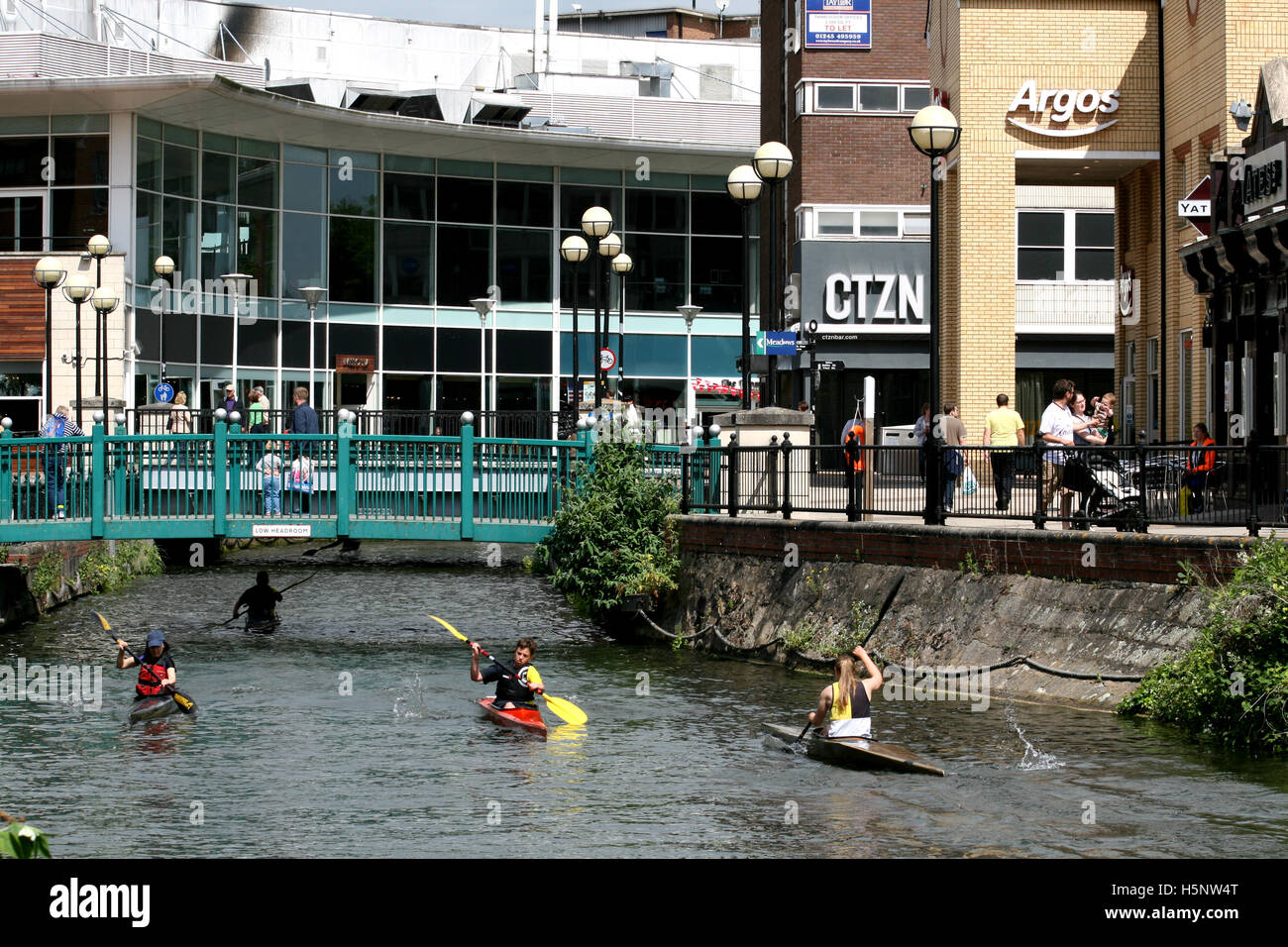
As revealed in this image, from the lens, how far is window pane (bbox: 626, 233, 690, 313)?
5241 centimetres

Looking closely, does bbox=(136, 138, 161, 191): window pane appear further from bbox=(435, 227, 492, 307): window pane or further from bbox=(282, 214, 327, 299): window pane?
bbox=(435, 227, 492, 307): window pane

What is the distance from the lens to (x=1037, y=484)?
1750 centimetres

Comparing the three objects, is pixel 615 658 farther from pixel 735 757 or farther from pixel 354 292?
pixel 354 292

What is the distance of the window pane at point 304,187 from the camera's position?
155 feet

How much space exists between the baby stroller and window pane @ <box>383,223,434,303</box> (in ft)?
113

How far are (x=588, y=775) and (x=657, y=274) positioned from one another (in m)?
38.8

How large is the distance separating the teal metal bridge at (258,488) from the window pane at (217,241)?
67.3 feet

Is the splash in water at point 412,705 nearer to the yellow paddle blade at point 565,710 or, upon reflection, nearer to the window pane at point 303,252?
the yellow paddle blade at point 565,710

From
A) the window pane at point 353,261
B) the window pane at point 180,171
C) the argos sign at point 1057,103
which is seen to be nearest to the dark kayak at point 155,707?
the argos sign at point 1057,103

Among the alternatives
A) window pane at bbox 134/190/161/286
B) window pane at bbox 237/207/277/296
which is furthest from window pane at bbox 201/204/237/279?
window pane at bbox 134/190/161/286
